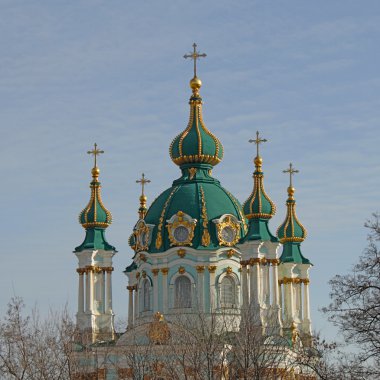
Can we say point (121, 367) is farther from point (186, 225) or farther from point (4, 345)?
point (4, 345)

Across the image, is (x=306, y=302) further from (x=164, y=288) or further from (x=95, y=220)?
(x=95, y=220)

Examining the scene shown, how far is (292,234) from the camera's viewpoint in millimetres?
60688

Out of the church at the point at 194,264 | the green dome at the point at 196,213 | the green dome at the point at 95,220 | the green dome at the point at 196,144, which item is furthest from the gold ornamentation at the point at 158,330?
the green dome at the point at 196,144

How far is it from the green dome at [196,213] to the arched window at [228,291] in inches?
63.6

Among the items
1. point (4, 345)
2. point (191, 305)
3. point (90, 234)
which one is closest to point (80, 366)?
point (4, 345)

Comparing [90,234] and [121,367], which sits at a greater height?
[90,234]

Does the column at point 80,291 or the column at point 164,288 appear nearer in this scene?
the column at point 164,288

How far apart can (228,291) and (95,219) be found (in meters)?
7.71

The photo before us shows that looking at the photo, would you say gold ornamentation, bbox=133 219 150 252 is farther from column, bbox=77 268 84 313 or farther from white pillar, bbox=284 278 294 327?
white pillar, bbox=284 278 294 327

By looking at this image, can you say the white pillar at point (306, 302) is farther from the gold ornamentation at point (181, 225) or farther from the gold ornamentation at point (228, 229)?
the gold ornamentation at point (181, 225)

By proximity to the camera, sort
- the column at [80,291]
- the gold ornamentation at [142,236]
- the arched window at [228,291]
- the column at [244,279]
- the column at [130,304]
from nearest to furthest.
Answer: the column at [244,279], the arched window at [228,291], the gold ornamentation at [142,236], the column at [80,291], the column at [130,304]

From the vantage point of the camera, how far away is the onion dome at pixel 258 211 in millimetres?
53094

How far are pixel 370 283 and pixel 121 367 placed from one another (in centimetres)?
2606

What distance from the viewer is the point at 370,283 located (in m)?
28.0
